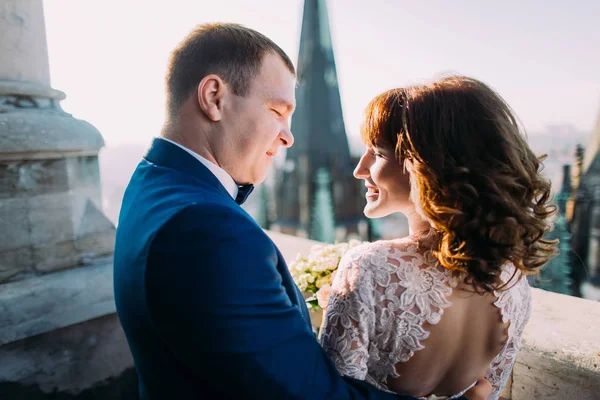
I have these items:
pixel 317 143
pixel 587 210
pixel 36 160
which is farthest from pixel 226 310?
pixel 317 143

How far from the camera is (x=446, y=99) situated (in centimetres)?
124

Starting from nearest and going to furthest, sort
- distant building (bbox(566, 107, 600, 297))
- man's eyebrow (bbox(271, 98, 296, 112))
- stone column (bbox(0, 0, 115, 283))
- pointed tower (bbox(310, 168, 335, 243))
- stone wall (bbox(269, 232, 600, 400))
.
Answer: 1. man's eyebrow (bbox(271, 98, 296, 112))
2. stone wall (bbox(269, 232, 600, 400))
3. stone column (bbox(0, 0, 115, 283))
4. distant building (bbox(566, 107, 600, 297))
5. pointed tower (bbox(310, 168, 335, 243))

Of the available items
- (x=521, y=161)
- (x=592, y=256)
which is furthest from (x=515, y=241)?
(x=592, y=256)

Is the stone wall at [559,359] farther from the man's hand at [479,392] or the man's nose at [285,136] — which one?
the man's nose at [285,136]

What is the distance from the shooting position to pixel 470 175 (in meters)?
1.22

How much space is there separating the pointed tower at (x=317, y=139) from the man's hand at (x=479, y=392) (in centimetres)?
3649

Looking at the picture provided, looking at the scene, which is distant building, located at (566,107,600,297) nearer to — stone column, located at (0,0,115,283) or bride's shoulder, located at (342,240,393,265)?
bride's shoulder, located at (342,240,393,265)

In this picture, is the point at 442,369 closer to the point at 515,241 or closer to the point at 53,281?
the point at 515,241

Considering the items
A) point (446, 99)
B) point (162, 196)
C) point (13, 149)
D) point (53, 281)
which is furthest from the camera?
point (53, 281)

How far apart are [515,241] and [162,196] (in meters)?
1.05

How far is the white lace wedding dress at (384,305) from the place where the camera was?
4.07 feet

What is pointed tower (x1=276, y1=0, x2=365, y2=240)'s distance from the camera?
38.4m

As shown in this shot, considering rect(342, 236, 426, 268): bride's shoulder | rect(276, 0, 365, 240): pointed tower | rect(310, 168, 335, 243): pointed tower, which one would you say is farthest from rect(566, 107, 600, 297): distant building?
rect(342, 236, 426, 268): bride's shoulder

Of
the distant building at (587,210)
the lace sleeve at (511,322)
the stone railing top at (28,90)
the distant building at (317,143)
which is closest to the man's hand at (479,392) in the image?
the lace sleeve at (511,322)
